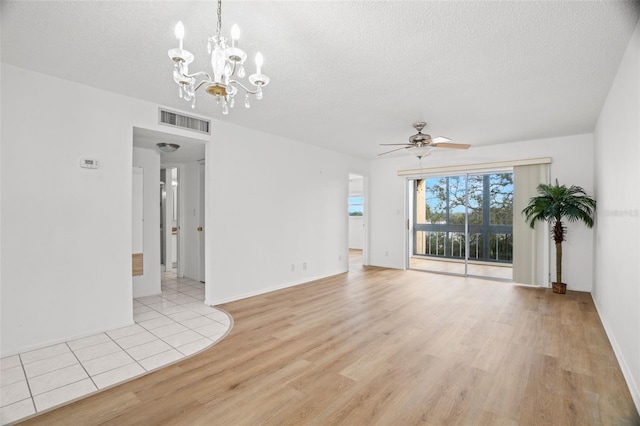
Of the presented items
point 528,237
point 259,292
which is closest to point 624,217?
point 528,237

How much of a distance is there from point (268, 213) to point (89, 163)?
2437 millimetres

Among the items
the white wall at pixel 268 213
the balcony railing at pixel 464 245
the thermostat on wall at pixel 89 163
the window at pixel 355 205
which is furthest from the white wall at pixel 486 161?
the thermostat on wall at pixel 89 163

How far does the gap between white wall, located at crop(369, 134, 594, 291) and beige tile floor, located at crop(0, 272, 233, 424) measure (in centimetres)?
433

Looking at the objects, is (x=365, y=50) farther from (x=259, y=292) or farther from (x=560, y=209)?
(x=560, y=209)

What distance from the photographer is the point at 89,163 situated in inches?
121

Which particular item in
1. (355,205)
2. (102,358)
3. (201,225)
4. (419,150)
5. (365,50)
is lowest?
(102,358)

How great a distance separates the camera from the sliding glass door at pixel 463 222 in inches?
271

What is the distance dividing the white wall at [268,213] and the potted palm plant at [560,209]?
3.55 m

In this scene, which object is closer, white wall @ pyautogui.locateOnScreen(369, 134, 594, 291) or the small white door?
white wall @ pyautogui.locateOnScreen(369, 134, 594, 291)

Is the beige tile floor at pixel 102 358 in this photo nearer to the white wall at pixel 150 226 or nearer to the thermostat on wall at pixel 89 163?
the white wall at pixel 150 226

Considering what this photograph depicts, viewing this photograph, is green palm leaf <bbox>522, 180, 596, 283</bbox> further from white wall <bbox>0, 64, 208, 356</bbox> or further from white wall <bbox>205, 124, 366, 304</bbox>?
white wall <bbox>0, 64, 208, 356</bbox>

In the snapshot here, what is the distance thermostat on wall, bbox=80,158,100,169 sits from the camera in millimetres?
3025

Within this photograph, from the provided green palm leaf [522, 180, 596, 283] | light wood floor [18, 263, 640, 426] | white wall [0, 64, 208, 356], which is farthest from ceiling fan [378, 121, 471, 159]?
white wall [0, 64, 208, 356]

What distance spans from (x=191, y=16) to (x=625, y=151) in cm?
351
